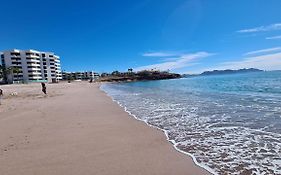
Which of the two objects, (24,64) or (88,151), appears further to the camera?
(24,64)

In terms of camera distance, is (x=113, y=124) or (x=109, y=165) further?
(x=113, y=124)

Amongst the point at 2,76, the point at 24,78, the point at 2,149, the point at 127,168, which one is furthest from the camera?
the point at 24,78

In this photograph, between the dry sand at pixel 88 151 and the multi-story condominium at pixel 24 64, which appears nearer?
the dry sand at pixel 88 151

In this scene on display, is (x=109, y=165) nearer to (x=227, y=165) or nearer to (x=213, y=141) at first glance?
(x=227, y=165)

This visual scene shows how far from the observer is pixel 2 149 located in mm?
6844

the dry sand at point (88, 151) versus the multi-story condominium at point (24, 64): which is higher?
the multi-story condominium at point (24, 64)

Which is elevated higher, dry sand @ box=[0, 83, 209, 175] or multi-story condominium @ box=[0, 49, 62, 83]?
multi-story condominium @ box=[0, 49, 62, 83]

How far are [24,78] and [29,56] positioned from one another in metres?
11.8

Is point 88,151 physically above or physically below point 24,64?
below

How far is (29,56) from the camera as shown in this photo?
13338cm

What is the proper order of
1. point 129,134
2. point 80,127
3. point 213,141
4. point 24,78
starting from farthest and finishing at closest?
point 24,78
point 80,127
point 129,134
point 213,141

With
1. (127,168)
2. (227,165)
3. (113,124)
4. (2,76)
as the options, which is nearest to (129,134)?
(113,124)

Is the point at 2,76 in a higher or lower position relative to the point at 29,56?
lower

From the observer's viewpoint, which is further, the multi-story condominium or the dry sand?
the multi-story condominium
